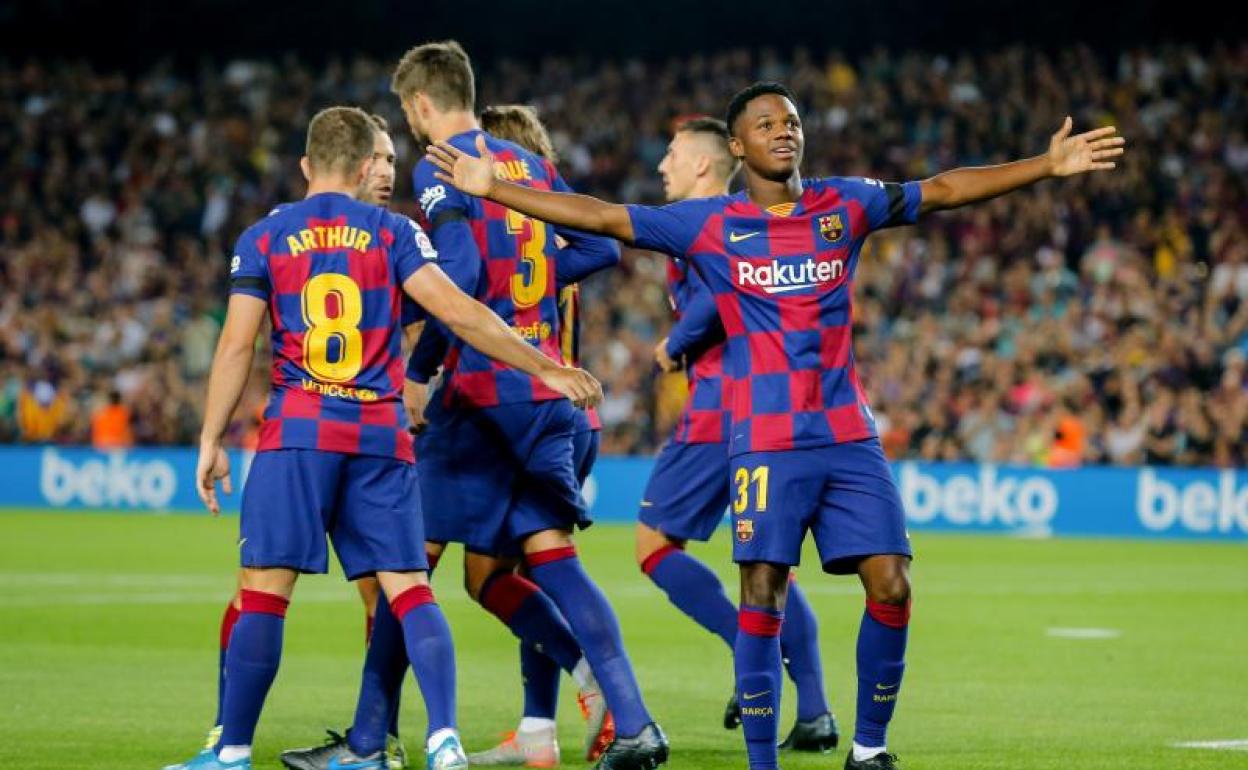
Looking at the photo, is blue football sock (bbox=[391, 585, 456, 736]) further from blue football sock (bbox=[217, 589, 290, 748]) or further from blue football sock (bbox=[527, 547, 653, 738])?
blue football sock (bbox=[527, 547, 653, 738])

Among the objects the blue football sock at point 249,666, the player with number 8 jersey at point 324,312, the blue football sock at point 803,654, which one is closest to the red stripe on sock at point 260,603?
the blue football sock at point 249,666

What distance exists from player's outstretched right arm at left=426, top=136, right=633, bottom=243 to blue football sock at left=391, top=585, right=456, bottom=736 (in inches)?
52.4

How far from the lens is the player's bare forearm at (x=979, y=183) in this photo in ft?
22.4

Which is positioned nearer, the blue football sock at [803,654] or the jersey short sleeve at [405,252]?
the jersey short sleeve at [405,252]

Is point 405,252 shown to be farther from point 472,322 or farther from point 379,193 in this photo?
point 379,193

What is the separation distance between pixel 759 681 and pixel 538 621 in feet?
4.38

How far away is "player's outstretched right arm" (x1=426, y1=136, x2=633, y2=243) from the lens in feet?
21.8

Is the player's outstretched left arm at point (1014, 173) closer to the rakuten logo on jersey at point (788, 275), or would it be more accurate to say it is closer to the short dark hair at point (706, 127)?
the rakuten logo on jersey at point (788, 275)

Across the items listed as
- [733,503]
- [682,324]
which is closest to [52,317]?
[682,324]

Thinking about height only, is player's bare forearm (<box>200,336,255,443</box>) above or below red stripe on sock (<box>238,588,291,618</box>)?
above

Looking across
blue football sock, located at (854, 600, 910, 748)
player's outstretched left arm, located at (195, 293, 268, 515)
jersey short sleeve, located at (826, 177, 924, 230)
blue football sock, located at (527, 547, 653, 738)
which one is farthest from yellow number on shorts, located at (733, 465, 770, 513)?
player's outstretched left arm, located at (195, 293, 268, 515)

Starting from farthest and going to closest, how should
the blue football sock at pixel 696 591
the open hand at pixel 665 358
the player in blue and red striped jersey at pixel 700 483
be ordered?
the open hand at pixel 665 358 < the blue football sock at pixel 696 591 < the player in blue and red striped jersey at pixel 700 483

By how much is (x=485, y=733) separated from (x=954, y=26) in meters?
27.0

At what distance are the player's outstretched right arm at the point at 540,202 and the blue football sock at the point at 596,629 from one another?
135cm
